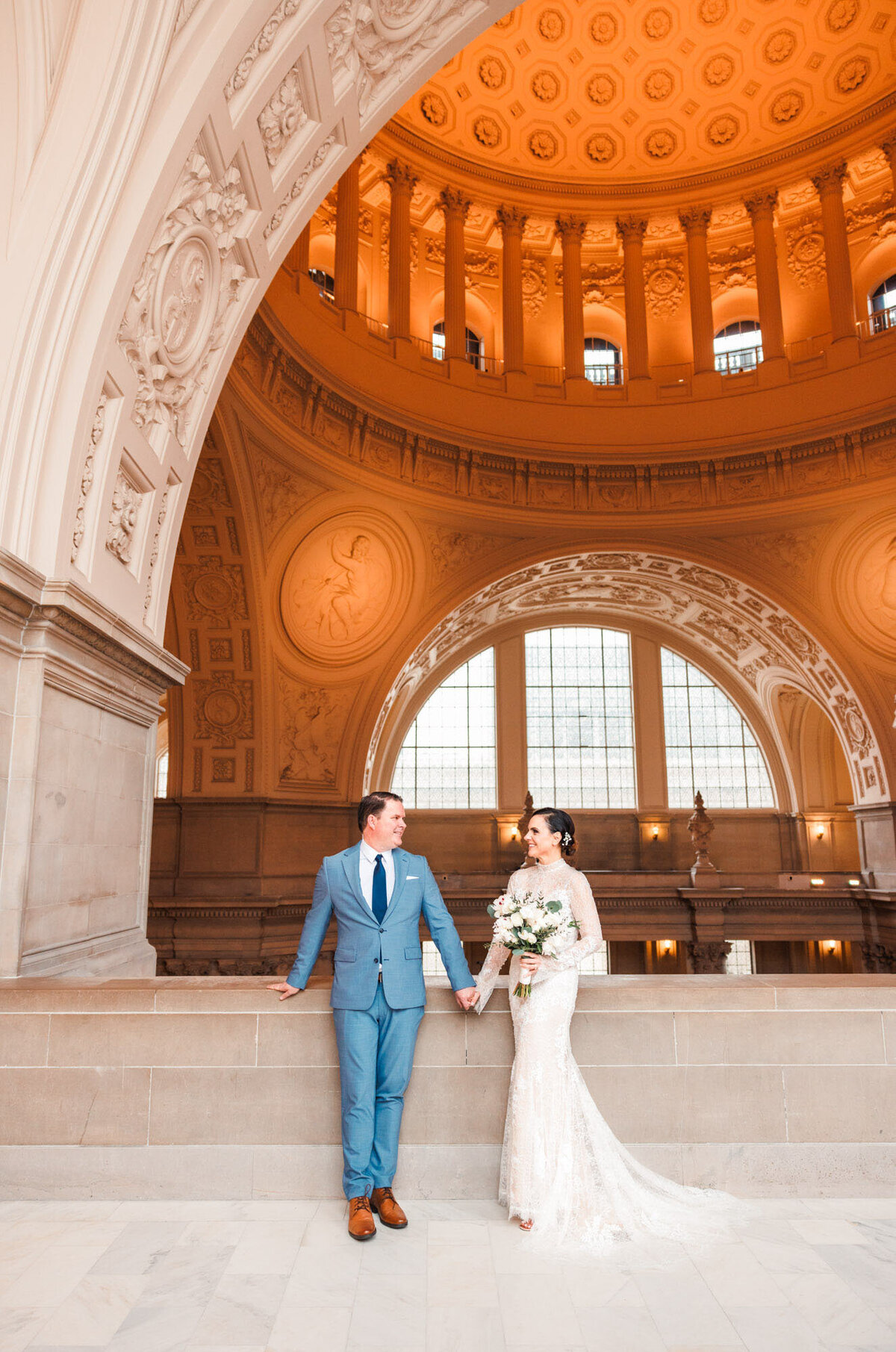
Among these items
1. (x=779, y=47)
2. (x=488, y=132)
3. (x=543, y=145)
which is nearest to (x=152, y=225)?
(x=488, y=132)

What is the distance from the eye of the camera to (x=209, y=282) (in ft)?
23.6

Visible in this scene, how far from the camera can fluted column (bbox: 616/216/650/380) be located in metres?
18.0

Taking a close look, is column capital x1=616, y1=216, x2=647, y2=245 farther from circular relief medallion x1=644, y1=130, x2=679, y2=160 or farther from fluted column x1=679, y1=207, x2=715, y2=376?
circular relief medallion x1=644, y1=130, x2=679, y2=160

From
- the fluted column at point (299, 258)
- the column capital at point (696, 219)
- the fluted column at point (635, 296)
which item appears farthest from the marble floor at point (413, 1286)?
the column capital at point (696, 219)

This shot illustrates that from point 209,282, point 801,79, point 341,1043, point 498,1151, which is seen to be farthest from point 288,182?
point 801,79

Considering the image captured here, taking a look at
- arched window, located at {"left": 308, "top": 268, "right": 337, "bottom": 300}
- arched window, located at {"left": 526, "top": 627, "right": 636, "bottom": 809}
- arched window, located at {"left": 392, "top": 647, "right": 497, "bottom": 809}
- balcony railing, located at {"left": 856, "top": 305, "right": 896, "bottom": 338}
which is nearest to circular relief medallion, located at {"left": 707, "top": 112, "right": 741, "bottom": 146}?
balcony railing, located at {"left": 856, "top": 305, "right": 896, "bottom": 338}

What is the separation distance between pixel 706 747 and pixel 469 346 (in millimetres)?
11305

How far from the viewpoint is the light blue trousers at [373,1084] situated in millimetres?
4414

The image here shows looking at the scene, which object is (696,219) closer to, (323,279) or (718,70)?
(718,70)

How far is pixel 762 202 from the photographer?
18.5 meters

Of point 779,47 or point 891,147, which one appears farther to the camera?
point 779,47

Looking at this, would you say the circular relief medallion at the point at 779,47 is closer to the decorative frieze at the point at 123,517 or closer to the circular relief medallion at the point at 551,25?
the circular relief medallion at the point at 551,25

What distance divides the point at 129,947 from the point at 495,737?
17.2 meters

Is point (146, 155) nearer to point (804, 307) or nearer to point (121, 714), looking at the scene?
point (121, 714)
